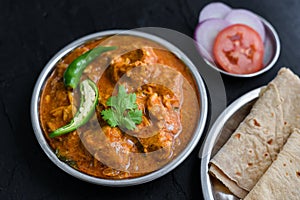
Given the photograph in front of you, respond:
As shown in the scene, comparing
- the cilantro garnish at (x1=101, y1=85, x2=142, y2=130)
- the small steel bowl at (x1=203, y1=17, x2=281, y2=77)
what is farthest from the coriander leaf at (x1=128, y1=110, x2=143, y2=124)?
the small steel bowl at (x1=203, y1=17, x2=281, y2=77)

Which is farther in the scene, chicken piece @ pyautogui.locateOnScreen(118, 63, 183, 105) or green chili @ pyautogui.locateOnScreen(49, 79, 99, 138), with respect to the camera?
chicken piece @ pyautogui.locateOnScreen(118, 63, 183, 105)

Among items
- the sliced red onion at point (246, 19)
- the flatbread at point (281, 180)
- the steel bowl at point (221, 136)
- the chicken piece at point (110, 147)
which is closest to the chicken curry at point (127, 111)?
the chicken piece at point (110, 147)

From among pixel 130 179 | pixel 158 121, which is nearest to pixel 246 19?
pixel 158 121

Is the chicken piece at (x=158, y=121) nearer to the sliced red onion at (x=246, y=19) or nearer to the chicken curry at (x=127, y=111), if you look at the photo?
the chicken curry at (x=127, y=111)

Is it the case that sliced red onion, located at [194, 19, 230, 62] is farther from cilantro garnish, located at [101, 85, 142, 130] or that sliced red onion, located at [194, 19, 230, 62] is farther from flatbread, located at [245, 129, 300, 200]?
flatbread, located at [245, 129, 300, 200]

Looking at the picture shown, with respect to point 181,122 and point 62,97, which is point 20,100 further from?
point 181,122

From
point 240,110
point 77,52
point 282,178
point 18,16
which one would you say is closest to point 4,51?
point 18,16
